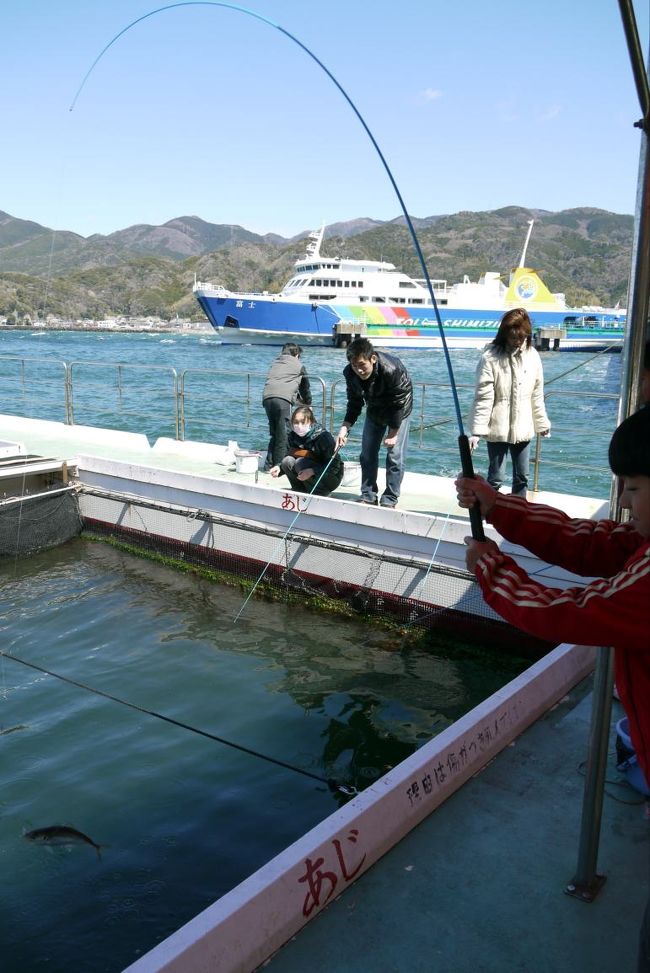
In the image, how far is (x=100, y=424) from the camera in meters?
16.1

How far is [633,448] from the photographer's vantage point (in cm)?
164

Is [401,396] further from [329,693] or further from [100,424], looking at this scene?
[100,424]

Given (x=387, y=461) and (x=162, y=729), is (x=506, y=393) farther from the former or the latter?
(x=162, y=729)

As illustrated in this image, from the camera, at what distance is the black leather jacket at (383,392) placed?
6.17 meters

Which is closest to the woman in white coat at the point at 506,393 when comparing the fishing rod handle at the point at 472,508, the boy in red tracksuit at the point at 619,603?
the fishing rod handle at the point at 472,508

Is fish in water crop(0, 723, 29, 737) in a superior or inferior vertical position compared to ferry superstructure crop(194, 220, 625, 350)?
inferior

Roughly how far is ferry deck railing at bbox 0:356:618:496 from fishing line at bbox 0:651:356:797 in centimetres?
459

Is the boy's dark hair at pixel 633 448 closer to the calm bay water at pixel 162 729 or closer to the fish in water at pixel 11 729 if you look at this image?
the calm bay water at pixel 162 729

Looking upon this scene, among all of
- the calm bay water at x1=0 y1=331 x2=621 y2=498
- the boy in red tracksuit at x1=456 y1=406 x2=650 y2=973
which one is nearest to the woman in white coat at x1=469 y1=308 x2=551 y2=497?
the calm bay water at x1=0 y1=331 x2=621 y2=498

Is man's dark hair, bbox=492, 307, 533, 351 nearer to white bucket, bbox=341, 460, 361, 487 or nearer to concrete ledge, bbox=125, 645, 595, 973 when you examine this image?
white bucket, bbox=341, 460, 361, 487

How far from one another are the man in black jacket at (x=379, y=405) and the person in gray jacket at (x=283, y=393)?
130 cm

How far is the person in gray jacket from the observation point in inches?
307

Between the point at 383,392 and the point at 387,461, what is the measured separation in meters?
0.59

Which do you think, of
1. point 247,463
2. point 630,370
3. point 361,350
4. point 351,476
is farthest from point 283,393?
point 630,370
